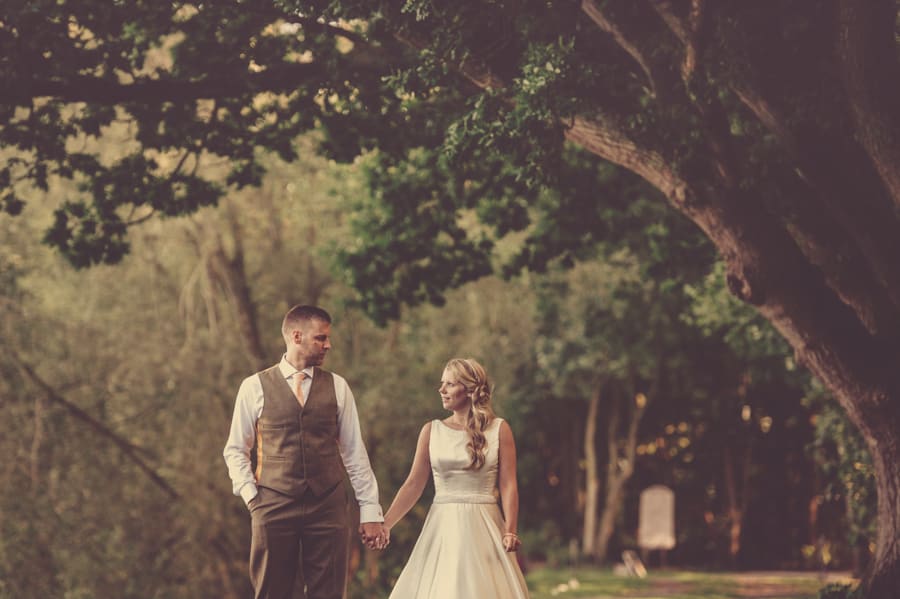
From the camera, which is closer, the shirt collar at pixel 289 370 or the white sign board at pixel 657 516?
the shirt collar at pixel 289 370

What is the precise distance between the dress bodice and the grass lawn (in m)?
12.7

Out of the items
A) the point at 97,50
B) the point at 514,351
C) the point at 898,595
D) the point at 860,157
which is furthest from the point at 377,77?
the point at 514,351

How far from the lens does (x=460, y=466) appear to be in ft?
28.7

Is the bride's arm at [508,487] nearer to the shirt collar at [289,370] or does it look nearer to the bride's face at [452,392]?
the bride's face at [452,392]

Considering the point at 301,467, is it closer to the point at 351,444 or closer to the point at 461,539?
the point at 351,444

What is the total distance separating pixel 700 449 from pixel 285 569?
33.4 m

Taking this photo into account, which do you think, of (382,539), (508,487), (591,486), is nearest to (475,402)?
(508,487)

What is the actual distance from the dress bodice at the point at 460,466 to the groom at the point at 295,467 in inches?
48.2

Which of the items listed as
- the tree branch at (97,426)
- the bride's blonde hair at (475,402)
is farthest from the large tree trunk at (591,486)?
the bride's blonde hair at (475,402)

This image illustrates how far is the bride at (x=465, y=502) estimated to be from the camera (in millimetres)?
8594

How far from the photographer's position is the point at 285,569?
7.54 meters

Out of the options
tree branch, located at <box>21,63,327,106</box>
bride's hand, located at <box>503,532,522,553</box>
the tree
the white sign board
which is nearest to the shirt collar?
bride's hand, located at <box>503,532,522,553</box>

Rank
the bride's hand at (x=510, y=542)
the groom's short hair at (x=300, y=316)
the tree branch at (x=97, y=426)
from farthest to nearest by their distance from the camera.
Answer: the tree branch at (x=97, y=426) < the bride's hand at (x=510, y=542) < the groom's short hair at (x=300, y=316)

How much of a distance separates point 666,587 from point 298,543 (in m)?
20.3
